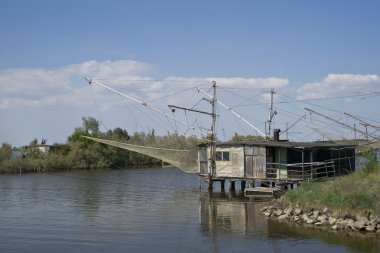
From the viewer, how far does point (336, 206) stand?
22422 mm

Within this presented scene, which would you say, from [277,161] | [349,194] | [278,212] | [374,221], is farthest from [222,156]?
[374,221]

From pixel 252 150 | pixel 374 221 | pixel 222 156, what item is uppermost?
pixel 252 150

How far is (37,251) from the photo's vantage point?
62.0 feet

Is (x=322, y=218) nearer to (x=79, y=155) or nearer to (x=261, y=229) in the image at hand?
(x=261, y=229)

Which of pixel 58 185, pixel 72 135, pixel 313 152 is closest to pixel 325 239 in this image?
pixel 313 152

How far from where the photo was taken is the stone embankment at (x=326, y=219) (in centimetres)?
→ 2080

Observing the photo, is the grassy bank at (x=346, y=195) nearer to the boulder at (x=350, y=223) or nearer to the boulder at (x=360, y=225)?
the boulder at (x=350, y=223)

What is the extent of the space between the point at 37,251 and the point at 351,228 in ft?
41.2

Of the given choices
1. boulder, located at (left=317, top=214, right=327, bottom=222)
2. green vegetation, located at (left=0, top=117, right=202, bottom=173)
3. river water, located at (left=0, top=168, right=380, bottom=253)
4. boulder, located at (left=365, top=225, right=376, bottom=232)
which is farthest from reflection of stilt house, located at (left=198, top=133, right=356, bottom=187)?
green vegetation, located at (left=0, top=117, right=202, bottom=173)

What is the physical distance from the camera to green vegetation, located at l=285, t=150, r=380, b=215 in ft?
71.7

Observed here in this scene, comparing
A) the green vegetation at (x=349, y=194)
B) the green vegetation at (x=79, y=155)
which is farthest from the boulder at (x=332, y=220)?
the green vegetation at (x=79, y=155)

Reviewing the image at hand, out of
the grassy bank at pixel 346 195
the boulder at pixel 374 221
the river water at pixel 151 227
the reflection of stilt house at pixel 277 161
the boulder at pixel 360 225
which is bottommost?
the river water at pixel 151 227

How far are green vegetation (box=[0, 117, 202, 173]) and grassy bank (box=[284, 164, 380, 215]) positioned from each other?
3840cm

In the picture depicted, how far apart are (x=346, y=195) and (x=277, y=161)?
12.6 metres
